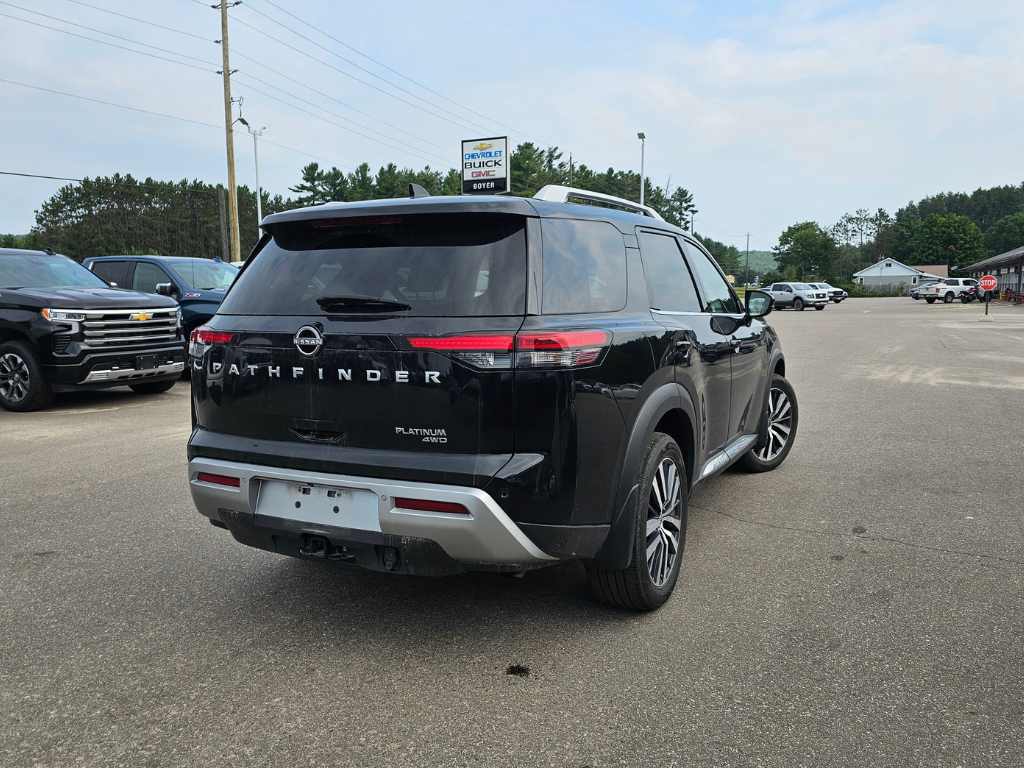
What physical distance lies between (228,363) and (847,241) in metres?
197

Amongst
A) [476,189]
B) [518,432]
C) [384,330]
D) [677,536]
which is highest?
[476,189]

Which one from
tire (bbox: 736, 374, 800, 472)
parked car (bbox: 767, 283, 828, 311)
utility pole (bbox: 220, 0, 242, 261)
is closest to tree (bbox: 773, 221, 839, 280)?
parked car (bbox: 767, 283, 828, 311)

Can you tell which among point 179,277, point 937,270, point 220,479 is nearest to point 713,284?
point 220,479

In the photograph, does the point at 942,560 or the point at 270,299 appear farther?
the point at 942,560

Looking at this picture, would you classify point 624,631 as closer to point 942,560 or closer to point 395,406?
point 395,406

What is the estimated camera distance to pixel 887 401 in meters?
10.1

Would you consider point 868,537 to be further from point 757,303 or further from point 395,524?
point 395,524

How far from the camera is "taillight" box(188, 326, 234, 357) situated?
3.49 meters

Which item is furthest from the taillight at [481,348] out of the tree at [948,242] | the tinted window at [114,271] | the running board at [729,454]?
the tree at [948,242]

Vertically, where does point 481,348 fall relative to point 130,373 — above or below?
above

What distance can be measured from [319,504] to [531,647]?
1.05m

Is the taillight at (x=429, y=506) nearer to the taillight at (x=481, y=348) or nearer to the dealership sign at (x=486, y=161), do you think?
the taillight at (x=481, y=348)

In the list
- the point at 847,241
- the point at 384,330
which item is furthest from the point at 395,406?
the point at 847,241

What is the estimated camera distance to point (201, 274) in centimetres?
1350
